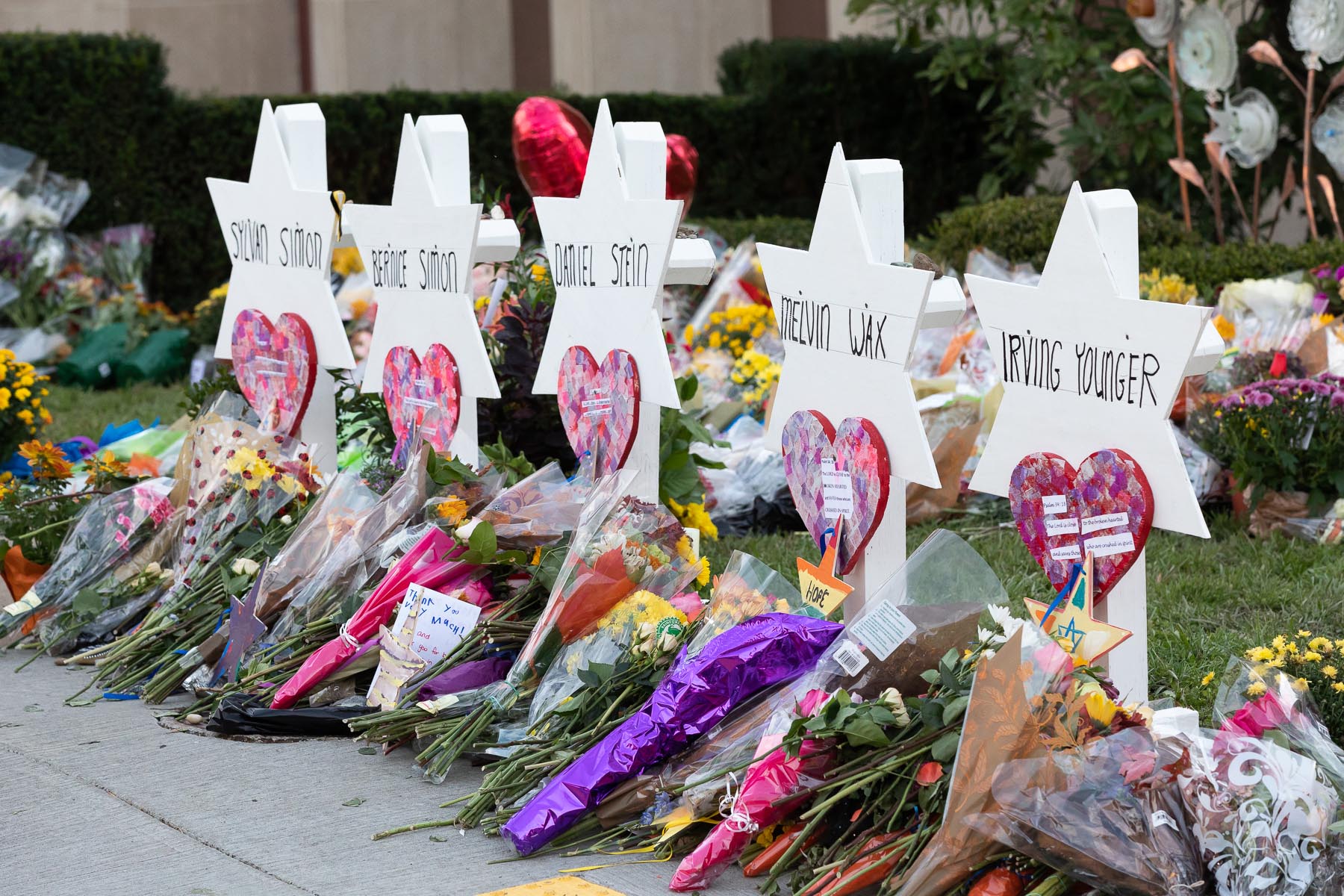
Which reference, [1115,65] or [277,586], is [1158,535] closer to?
[277,586]

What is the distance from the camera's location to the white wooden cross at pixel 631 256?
4055 millimetres

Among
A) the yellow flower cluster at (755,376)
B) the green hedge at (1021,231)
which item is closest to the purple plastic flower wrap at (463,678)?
the yellow flower cluster at (755,376)

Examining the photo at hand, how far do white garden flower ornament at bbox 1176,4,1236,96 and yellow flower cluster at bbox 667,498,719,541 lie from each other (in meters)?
4.52

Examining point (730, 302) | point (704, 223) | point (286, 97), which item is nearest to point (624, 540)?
point (730, 302)

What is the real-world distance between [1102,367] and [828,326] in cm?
73

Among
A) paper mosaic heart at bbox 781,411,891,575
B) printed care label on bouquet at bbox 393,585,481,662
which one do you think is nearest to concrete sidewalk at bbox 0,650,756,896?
printed care label on bouquet at bbox 393,585,481,662

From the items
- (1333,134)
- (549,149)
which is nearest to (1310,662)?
(549,149)

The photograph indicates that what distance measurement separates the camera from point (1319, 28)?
25.8 feet

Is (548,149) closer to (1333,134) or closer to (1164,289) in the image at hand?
(1164,289)

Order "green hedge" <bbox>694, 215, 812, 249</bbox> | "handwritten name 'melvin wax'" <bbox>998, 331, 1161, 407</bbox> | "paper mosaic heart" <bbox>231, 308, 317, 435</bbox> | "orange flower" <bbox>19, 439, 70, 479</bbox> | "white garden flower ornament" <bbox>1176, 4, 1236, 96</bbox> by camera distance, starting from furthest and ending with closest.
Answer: "green hedge" <bbox>694, 215, 812, 249</bbox>
"white garden flower ornament" <bbox>1176, 4, 1236, 96</bbox>
"orange flower" <bbox>19, 439, 70, 479</bbox>
"paper mosaic heart" <bbox>231, 308, 317, 435</bbox>
"handwritten name 'melvin wax'" <bbox>998, 331, 1161, 407</bbox>

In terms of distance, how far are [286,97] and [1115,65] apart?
6.32 m

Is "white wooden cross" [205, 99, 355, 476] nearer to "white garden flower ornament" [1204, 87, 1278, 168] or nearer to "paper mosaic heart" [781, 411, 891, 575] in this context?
"paper mosaic heart" [781, 411, 891, 575]

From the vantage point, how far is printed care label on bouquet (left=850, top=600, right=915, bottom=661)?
300 cm

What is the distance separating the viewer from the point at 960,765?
2666 mm
